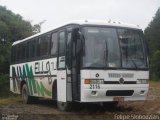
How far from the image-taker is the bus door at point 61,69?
16109mm

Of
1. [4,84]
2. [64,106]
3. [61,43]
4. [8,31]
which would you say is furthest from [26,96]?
[8,31]

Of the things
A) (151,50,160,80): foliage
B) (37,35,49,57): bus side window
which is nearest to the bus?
(37,35,49,57): bus side window

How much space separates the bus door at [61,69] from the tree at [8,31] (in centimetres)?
1951

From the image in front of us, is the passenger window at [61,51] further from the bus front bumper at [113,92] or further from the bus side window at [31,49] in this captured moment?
the bus side window at [31,49]

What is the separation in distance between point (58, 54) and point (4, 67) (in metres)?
20.9

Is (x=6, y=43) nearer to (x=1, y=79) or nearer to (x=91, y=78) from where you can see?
(x=1, y=79)

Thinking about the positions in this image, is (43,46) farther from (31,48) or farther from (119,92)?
(119,92)

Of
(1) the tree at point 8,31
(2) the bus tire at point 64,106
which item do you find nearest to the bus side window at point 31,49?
(2) the bus tire at point 64,106

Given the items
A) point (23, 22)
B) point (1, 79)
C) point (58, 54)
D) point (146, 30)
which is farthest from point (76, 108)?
point (146, 30)

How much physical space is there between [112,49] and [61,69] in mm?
2260

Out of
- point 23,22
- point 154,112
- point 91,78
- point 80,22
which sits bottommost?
point 154,112

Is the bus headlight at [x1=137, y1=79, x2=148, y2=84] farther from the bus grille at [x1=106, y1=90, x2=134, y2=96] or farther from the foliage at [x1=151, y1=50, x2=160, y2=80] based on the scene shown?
the foliage at [x1=151, y1=50, x2=160, y2=80]

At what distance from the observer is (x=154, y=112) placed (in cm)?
1510

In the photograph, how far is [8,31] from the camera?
126ft
